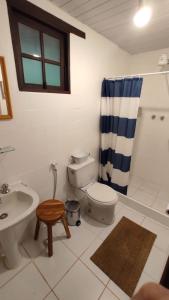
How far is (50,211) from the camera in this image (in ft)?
4.89

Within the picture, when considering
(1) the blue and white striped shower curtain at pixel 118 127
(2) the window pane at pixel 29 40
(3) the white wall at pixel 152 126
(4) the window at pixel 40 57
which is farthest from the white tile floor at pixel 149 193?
(2) the window pane at pixel 29 40

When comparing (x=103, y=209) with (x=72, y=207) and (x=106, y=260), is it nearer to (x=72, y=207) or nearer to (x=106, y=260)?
(x=72, y=207)

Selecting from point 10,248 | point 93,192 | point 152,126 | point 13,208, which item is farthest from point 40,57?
point 152,126

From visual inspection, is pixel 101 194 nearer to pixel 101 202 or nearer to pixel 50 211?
pixel 101 202

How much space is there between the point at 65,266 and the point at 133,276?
62 centimetres

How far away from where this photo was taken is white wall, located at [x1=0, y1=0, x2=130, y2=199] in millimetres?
1298

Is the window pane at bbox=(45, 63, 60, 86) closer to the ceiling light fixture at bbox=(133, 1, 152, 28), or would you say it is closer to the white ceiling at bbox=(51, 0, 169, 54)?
the white ceiling at bbox=(51, 0, 169, 54)

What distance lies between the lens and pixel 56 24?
139cm

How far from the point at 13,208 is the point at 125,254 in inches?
47.4

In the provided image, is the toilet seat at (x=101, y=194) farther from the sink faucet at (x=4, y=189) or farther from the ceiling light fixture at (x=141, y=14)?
the ceiling light fixture at (x=141, y=14)

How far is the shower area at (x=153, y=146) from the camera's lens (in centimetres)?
230

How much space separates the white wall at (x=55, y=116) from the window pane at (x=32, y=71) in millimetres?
163

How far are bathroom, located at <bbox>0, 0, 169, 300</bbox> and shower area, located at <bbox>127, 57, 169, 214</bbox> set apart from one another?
2cm

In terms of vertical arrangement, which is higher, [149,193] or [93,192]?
[93,192]
